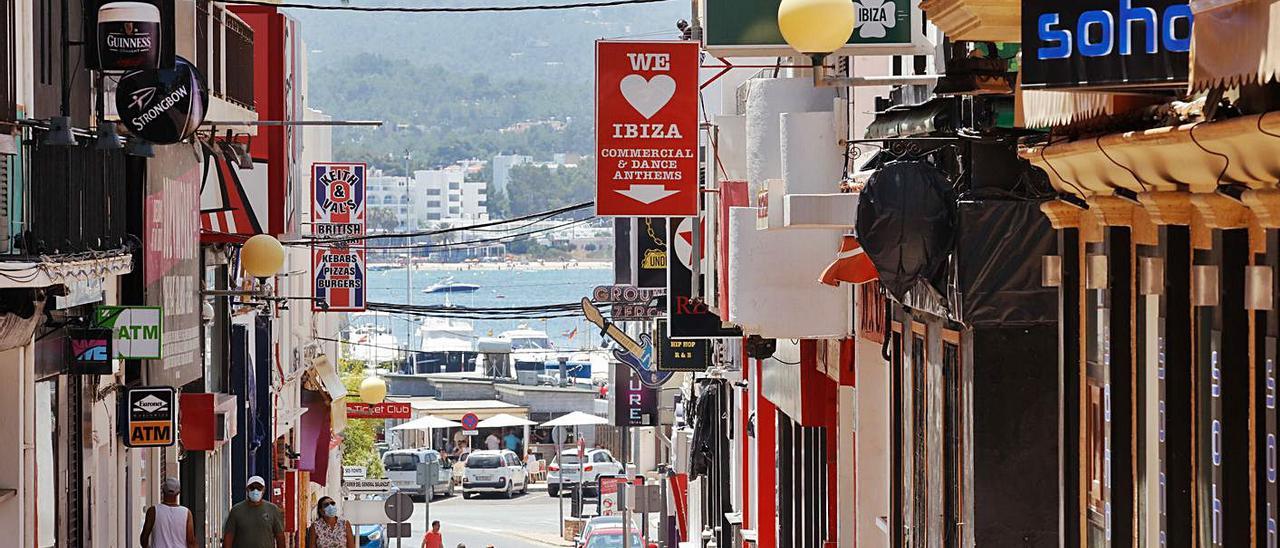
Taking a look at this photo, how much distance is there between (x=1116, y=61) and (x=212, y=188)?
17.9m

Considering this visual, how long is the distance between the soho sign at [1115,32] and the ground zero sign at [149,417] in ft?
41.6

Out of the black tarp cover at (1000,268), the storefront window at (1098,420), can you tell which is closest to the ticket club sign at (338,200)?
the black tarp cover at (1000,268)

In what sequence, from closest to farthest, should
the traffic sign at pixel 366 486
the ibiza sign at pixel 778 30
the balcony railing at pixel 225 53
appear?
the ibiza sign at pixel 778 30 < the balcony railing at pixel 225 53 < the traffic sign at pixel 366 486

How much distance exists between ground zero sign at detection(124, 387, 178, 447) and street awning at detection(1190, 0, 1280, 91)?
13604 mm

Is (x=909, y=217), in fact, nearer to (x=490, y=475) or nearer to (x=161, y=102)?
(x=161, y=102)

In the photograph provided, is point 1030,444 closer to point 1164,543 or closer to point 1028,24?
point 1164,543

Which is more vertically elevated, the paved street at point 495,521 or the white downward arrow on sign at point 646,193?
the white downward arrow on sign at point 646,193

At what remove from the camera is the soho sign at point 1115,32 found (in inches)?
230

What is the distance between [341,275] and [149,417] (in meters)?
19.2

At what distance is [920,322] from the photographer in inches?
463

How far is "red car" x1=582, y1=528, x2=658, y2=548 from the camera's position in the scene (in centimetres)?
3488

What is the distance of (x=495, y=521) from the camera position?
50844 mm

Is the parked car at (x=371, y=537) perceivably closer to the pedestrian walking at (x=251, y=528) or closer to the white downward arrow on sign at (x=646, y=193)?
the white downward arrow on sign at (x=646, y=193)

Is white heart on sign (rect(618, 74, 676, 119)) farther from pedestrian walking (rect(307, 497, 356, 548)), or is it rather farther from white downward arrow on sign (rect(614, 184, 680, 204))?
pedestrian walking (rect(307, 497, 356, 548))
